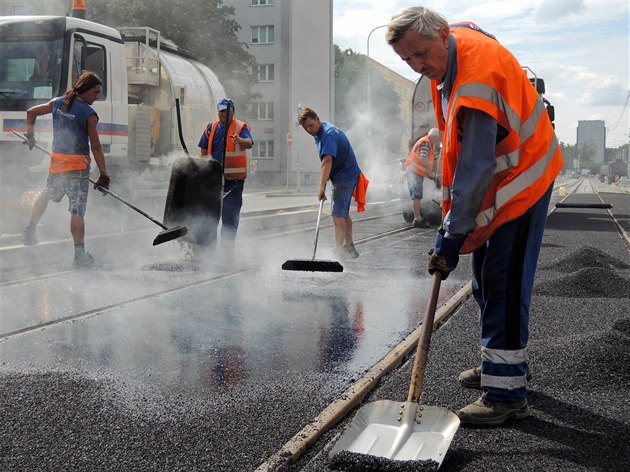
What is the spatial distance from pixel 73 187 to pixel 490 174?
571 cm

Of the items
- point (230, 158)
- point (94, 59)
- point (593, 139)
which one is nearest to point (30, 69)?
point (94, 59)

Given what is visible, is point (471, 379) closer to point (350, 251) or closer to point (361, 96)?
Answer: point (350, 251)

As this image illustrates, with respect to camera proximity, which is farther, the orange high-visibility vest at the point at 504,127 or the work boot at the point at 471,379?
the work boot at the point at 471,379

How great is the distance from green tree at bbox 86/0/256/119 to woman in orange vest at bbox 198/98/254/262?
16.4m

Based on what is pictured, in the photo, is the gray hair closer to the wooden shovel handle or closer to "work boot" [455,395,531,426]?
the wooden shovel handle

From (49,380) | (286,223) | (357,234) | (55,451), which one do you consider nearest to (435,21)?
(55,451)

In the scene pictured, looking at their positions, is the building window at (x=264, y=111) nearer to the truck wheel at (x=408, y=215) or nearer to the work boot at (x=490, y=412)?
the truck wheel at (x=408, y=215)

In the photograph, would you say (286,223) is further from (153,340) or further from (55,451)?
(55,451)

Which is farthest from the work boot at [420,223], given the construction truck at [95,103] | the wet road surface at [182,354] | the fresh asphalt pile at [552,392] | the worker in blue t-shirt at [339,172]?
the fresh asphalt pile at [552,392]

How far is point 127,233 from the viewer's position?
10.4 meters

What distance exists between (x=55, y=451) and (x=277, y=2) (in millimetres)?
47311

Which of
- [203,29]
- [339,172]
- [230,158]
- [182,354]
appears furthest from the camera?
[203,29]

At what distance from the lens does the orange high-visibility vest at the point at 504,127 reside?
312 centimetres

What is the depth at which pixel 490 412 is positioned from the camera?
3348 millimetres
